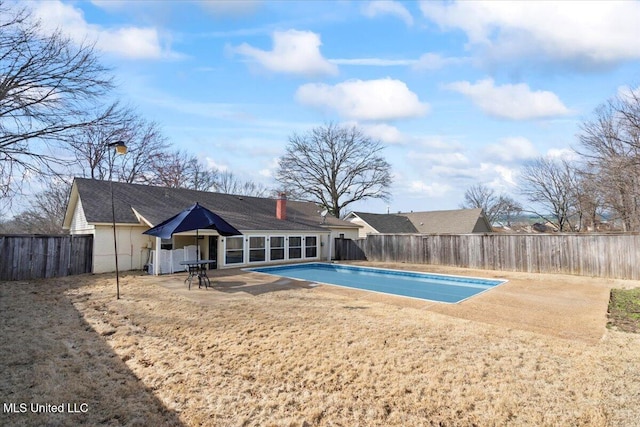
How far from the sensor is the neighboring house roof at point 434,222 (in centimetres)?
3067

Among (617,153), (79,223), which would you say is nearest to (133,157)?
(79,223)

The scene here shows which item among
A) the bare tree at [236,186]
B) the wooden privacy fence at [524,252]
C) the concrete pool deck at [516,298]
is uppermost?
the bare tree at [236,186]

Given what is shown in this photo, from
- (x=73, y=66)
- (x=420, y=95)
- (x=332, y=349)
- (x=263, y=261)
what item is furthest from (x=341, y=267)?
(x=73, y=66)

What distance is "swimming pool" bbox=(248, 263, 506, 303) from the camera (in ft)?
35.8

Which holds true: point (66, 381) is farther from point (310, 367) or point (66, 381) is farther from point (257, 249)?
point (257, 249)

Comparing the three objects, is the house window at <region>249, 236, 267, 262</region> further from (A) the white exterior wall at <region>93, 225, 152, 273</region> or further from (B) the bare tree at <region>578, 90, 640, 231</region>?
(B) the bare tree at <region>578, 90, 640, 231</region>

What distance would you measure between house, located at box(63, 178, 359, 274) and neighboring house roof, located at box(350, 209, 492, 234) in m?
10.0

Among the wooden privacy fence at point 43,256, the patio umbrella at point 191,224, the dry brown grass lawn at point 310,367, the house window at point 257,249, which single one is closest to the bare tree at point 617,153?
the dry brown grass lawn at point 310,367

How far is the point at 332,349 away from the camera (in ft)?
→ 16.4

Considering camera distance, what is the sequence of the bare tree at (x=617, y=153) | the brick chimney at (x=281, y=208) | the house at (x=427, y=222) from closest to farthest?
1. the bare tree at (x=617, y=153)
2. the brick chimney at (x=281, y=208)
3. the house at (x=427, y=222)

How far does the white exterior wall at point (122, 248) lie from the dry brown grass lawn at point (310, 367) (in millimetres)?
6342

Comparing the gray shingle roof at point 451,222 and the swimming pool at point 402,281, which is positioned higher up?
the gray shingle roof at point 451,222

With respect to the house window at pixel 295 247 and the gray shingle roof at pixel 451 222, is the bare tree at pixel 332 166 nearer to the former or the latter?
the gray shingle roof at pixel 451 222

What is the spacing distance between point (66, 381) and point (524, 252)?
16.6 metres
